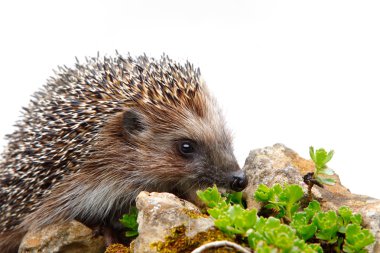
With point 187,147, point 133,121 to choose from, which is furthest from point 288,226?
point 133,121

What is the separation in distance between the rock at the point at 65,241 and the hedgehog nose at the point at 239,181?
866 millimetres

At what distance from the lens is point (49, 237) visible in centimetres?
327

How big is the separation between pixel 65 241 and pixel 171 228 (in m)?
1.09

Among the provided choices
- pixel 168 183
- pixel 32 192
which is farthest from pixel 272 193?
pixel 32 192

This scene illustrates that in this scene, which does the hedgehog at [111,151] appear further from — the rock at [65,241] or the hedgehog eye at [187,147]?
the rock at [65,241]

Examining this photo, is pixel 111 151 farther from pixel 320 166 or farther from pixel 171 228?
pixel 320 166

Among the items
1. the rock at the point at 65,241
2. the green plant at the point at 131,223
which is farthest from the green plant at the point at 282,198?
the rock at the point at 65,241

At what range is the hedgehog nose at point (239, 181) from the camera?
3279 mm

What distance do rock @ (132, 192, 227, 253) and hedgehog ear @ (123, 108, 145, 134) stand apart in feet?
3.56

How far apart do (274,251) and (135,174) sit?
177cm

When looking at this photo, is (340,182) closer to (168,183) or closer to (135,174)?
(168,183)

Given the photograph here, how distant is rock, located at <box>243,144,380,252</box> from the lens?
9.59ft

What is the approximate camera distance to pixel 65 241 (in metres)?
3.20

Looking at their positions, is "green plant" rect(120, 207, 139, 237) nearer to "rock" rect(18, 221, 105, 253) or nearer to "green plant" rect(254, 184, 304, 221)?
"rock" rect(18, 221, 105, 253)
